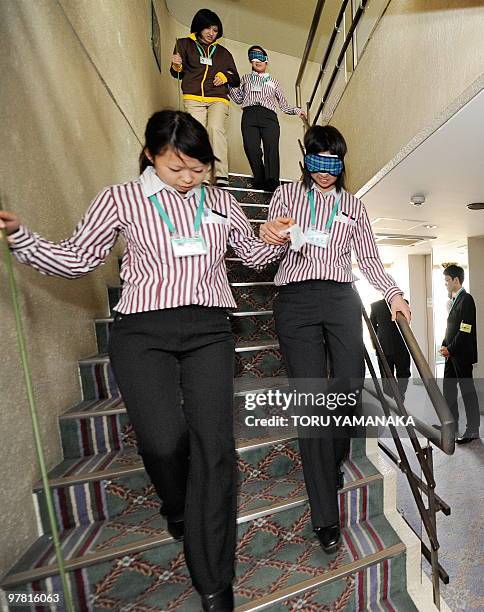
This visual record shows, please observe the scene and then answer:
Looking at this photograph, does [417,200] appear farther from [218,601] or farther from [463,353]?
[218,601]

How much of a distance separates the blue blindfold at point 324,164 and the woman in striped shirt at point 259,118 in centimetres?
187

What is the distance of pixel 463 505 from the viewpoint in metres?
2.63

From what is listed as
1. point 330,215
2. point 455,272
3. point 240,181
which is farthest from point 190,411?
point 455,272

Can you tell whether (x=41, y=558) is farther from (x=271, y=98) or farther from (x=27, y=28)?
(x=271, y=98)

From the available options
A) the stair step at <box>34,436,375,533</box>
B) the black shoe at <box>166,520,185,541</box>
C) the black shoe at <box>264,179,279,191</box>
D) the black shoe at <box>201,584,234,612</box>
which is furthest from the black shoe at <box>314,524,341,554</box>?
the black shoe at <box>264,179,279,191</box>

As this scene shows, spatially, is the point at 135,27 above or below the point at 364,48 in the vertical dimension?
above

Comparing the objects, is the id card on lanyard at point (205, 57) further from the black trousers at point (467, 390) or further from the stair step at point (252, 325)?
the black trousers at point (467, 390)

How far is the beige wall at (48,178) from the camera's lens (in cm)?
120

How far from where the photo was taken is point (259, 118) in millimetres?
3189

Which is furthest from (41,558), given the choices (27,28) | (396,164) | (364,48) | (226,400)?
(364,48)

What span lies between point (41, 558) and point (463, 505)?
9.13ft

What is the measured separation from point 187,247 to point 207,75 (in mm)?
2578

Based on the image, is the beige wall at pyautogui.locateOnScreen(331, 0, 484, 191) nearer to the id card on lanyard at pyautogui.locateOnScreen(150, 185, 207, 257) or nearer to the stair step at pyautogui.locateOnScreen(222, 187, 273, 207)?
the stair step at pyautogui.locateOnScreen(222, 187, 273, 207)

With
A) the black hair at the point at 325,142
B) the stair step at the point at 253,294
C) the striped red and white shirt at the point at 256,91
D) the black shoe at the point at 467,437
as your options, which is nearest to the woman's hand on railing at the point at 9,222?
the black hair at the point at 325,142
